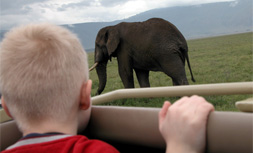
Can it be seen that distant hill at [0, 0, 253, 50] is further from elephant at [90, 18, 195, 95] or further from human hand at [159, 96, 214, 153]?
human hand at [159, 96, 214, 153]

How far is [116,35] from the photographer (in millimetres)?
4594

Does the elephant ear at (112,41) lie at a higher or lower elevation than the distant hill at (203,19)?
higher

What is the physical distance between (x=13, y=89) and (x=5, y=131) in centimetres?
27

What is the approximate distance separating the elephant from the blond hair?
3520mm

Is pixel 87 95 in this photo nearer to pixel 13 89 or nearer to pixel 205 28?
pixel 13 89

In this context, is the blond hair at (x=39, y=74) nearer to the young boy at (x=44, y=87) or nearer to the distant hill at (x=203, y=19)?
the young boy at (x=44, y=87)

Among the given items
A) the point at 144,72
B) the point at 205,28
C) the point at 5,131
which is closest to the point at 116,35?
the point at 144,72

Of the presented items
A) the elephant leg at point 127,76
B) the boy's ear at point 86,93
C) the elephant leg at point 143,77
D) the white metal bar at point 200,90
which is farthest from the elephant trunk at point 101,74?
the boy's ear at point 86,93

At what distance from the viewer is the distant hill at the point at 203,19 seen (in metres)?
121

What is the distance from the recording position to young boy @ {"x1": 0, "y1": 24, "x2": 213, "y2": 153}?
525 mm

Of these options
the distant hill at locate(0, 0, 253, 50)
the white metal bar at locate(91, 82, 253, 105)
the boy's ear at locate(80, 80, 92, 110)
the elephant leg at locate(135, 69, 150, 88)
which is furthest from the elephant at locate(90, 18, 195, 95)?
the distant hill at locate(0, 0, 253, 50)

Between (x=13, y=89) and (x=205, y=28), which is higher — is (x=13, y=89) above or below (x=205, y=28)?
above

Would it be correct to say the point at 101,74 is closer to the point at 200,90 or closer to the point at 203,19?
the point at 200,90

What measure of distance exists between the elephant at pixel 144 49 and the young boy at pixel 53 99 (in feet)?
11.5
